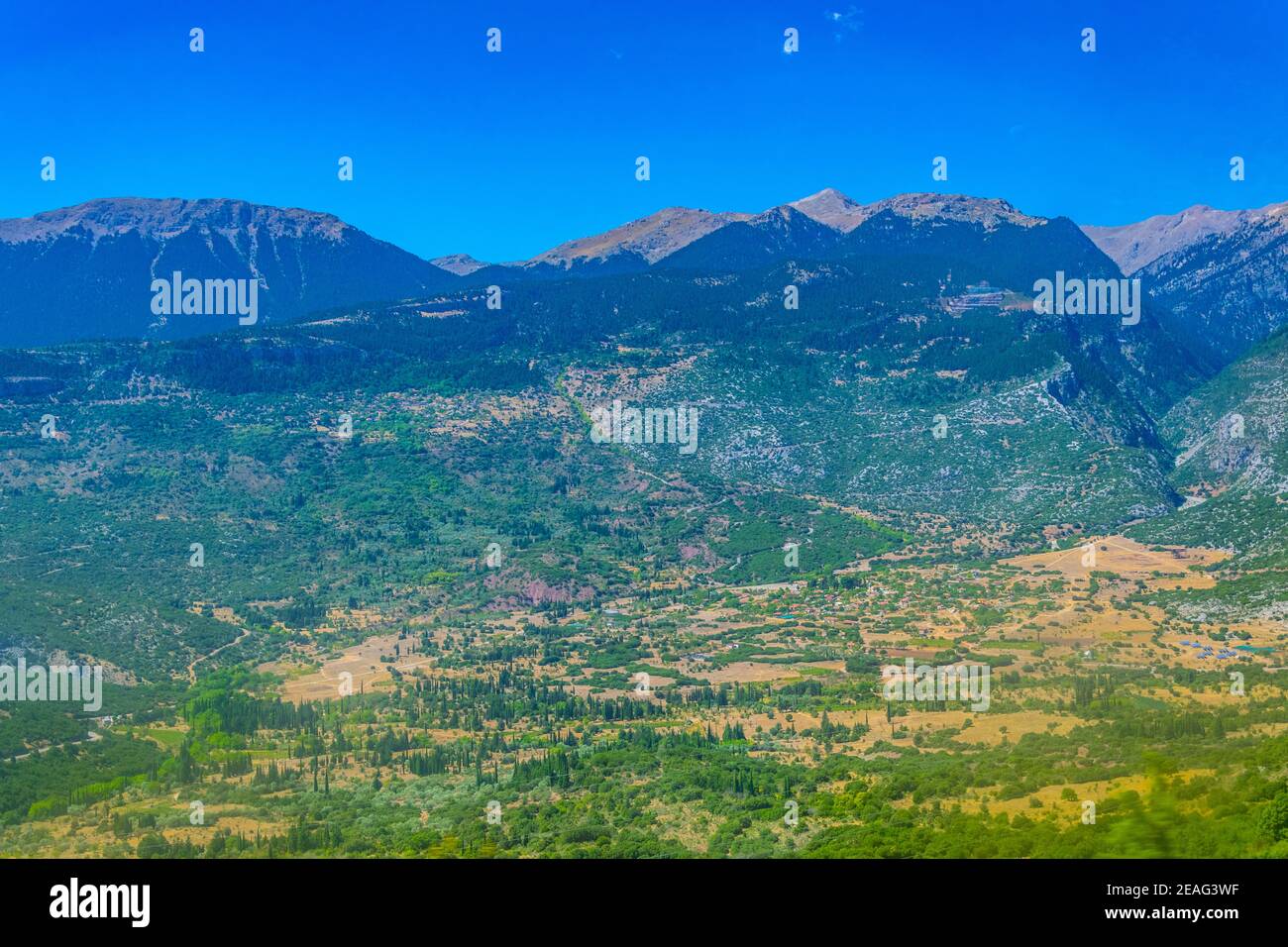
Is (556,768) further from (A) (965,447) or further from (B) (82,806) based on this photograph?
(A) (965,447)

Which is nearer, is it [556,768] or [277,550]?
[556,768]

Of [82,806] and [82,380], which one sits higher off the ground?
[82,380]

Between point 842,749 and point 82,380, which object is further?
point 82,380

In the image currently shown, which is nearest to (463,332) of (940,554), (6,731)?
(940,554)

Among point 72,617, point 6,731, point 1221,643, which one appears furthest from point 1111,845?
point 72,617

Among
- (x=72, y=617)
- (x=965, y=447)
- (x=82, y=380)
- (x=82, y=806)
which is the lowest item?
(x=82, y=806)

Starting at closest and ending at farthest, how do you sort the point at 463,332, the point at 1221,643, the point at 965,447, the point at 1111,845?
the point at 1111,845
the point at 1221,643
the point at 965,447
the point at 463,332

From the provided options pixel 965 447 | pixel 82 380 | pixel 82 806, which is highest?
pixel 82 380

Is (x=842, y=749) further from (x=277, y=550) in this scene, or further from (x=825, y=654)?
(x=277, y=550)
